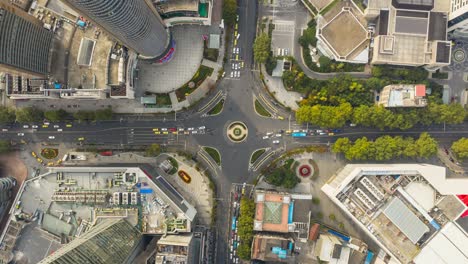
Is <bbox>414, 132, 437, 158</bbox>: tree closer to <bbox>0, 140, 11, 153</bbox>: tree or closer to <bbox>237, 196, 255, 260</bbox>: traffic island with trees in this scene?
<bbox>237, 196, 255, 260</bbox>: traffic island with trees

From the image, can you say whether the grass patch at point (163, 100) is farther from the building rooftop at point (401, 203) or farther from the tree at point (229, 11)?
the building rooftop at point (401, 203)

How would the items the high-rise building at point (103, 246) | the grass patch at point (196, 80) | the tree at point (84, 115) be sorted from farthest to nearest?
the grass patch at point (196, 80) → the tree at point (84, 115) → the high-rise building at point (103, 246)

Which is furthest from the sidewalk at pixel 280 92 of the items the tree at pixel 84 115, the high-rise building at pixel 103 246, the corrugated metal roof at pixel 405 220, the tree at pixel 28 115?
the tree at pixel 28 115

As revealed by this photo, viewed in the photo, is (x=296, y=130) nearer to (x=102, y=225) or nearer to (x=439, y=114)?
(x=439, y=114)

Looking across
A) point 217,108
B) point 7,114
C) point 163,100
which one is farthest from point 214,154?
point 7,114

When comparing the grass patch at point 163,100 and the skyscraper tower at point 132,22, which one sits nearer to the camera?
the skyscraper tower at point 132,22

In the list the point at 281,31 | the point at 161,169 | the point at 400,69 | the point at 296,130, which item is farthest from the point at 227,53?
the point at 400,69
